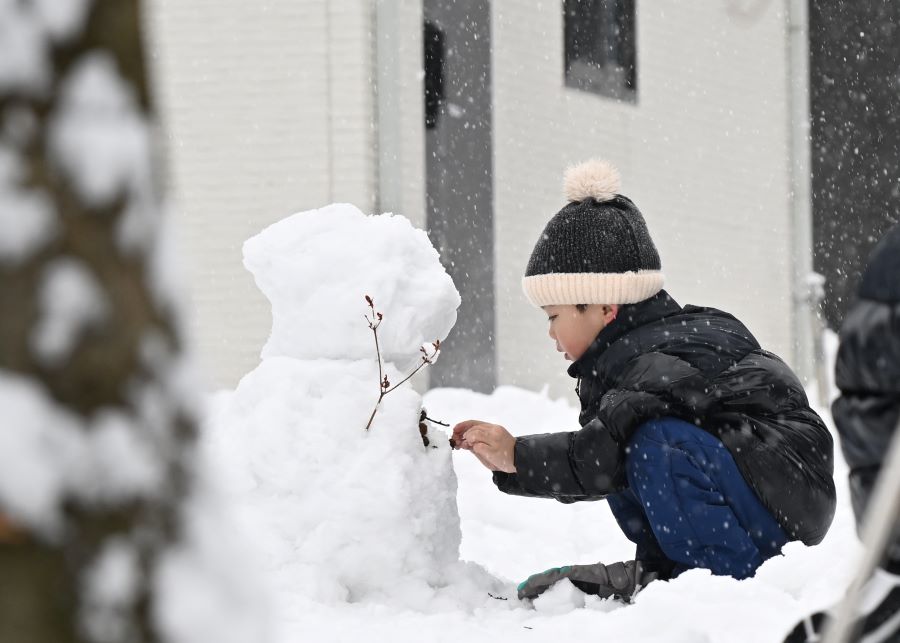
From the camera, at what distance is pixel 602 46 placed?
9141mm

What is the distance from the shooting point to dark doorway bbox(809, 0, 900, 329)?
39.0 ft

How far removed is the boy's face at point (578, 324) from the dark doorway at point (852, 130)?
8.94m

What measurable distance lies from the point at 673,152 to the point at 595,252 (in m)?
6.18

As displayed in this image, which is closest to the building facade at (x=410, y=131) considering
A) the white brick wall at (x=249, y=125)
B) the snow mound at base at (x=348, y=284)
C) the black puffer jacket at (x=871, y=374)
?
the white brick wall at (x=249, y=125)

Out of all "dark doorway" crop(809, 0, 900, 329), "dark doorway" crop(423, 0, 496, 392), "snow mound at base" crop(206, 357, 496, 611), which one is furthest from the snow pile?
"dark doorway" crop(809, 0, 900, 329)

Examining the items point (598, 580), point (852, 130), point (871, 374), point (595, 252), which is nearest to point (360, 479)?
point (598, 580)

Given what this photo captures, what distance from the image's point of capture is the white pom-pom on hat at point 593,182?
12.1ft

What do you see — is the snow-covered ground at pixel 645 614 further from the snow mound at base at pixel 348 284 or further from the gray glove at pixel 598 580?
the snow mound at base at pixel 348 284

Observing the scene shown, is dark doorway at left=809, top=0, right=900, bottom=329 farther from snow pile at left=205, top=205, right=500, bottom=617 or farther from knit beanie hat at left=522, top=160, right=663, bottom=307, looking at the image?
snow pile at left=205, top=205, right=500, bottom=617

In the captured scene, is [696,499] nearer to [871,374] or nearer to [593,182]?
[593,182]

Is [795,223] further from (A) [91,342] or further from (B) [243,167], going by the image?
(A) [91,342]

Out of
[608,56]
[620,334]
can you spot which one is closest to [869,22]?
[608,56]

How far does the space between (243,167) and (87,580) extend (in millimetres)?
6824

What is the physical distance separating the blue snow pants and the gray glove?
0.12m
